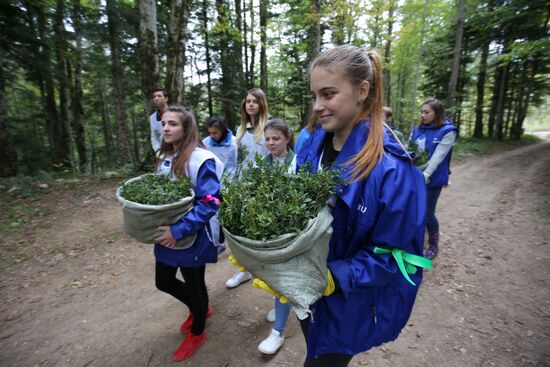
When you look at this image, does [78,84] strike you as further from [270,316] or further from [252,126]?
[270,316]

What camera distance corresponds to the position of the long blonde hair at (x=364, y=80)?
1.49m

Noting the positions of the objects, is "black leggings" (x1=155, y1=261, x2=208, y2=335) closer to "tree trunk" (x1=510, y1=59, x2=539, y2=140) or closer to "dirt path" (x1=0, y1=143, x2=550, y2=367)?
"dirt path" (x1=0, y1=143, x2=550, y2=367)

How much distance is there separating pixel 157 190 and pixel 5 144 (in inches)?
373

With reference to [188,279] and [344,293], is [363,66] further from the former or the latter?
[188,279]

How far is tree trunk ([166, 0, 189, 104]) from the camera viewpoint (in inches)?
299

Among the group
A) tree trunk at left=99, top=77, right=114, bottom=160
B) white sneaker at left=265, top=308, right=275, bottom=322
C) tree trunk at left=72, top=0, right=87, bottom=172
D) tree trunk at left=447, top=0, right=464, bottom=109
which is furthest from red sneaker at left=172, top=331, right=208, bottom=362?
tree trunk at left=99, top=77, right=114, bottom=160

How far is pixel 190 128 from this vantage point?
2936 millimetres

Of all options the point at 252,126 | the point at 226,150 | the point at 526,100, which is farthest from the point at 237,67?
the point at 526,100

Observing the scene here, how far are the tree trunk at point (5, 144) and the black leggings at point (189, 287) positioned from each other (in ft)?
30.1

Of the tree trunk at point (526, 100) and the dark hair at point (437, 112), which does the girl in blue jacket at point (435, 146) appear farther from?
the tree trunk at point (526, 100)

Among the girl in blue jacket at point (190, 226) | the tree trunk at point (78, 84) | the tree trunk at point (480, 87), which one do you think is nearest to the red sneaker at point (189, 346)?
the girl in blue jacket at point (190, 226)

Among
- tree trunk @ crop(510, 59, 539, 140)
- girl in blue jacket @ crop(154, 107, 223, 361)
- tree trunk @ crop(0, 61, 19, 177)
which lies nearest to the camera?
girl in blue jacket @ crop(154, 107, 223, 361)

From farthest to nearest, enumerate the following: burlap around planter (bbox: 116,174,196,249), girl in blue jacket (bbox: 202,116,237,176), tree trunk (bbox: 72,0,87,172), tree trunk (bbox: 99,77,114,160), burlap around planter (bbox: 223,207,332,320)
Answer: tree trunk (bbox: 99,77,114,160) < tree trunk (bbox: 72,0,87,172) < girl in blue jacket (bbox: 202,116,237,176) < burlap around planter (bbox: 116,174,196,249) < burlap around planter (bbox: 223,207,332,320)

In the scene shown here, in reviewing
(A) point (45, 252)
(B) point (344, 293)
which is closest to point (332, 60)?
(B) point (344, 293)
